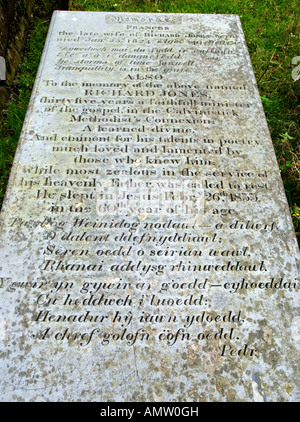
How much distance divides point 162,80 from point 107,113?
2.00 feet

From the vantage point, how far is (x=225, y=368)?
1.88 meters

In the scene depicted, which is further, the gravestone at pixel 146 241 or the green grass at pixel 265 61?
the green grass at pixel 265 61

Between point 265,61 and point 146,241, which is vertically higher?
point 265,61

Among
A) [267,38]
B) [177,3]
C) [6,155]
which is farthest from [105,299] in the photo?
[177,3]

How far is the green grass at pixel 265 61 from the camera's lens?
352 cm

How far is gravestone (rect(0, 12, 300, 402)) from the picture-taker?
1.87m

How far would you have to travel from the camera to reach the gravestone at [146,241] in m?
1.87

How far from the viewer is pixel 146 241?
2234mm

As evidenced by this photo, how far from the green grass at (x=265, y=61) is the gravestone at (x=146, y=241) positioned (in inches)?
35.9

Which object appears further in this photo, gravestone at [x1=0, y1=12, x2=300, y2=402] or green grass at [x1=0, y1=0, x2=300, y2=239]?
green grass at [x1=0, y1=0, x2=300, y2=239]

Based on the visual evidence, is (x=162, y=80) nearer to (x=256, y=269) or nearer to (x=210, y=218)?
(x=210, y=218)

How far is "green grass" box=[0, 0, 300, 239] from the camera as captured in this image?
3.52 metres

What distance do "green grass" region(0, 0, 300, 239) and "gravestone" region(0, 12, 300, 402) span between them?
91cm

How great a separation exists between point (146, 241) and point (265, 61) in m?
3.39
